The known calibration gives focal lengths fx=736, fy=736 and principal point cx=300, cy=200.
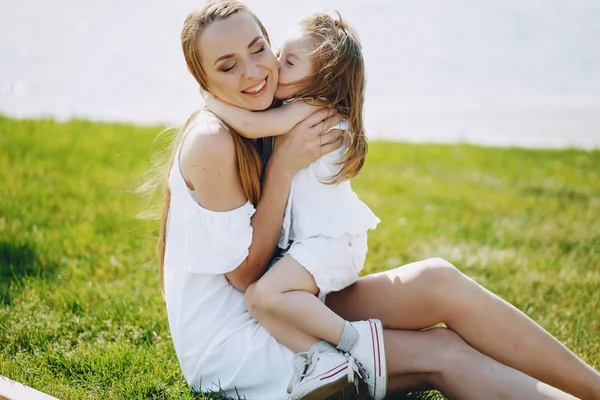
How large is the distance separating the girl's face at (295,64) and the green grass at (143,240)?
1.29 meters

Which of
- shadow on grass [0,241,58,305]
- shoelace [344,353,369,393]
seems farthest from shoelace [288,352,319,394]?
shadow on grass [0,241,58,305]

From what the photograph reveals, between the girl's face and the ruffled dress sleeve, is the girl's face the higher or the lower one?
the higher one

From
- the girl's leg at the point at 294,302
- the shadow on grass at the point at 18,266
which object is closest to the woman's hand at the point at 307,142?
the girl's leg at the point at 294,302

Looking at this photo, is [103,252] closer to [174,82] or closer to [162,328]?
[162,328]

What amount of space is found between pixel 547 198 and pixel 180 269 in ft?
14.0

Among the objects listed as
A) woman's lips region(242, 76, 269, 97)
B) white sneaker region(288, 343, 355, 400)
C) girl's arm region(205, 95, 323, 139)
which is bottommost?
white sneaker region(288, 343, 355, 400)

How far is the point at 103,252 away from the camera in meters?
4.54

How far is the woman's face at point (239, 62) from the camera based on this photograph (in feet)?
9.09

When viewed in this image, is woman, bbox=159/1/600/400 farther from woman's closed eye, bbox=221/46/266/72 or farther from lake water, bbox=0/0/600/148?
lake water, bbox=0/0/600/148

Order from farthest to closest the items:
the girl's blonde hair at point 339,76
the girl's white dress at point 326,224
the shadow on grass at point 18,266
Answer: the shadow on grass at point 18,266 → the girl's blonde hair at point 339,76 → the girl's white dress at point 326,224

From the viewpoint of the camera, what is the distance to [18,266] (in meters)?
4.16

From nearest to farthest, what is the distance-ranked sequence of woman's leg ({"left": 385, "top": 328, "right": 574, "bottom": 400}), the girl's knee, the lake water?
woman's leg ({"left": 385, "top": 328, "right": 574, "bottom": 400}) → the girl's knee → the lake water

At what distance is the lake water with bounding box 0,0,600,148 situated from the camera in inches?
399

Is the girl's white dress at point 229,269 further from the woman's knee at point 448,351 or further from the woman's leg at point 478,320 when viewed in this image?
the woman's knee at point 448,351
